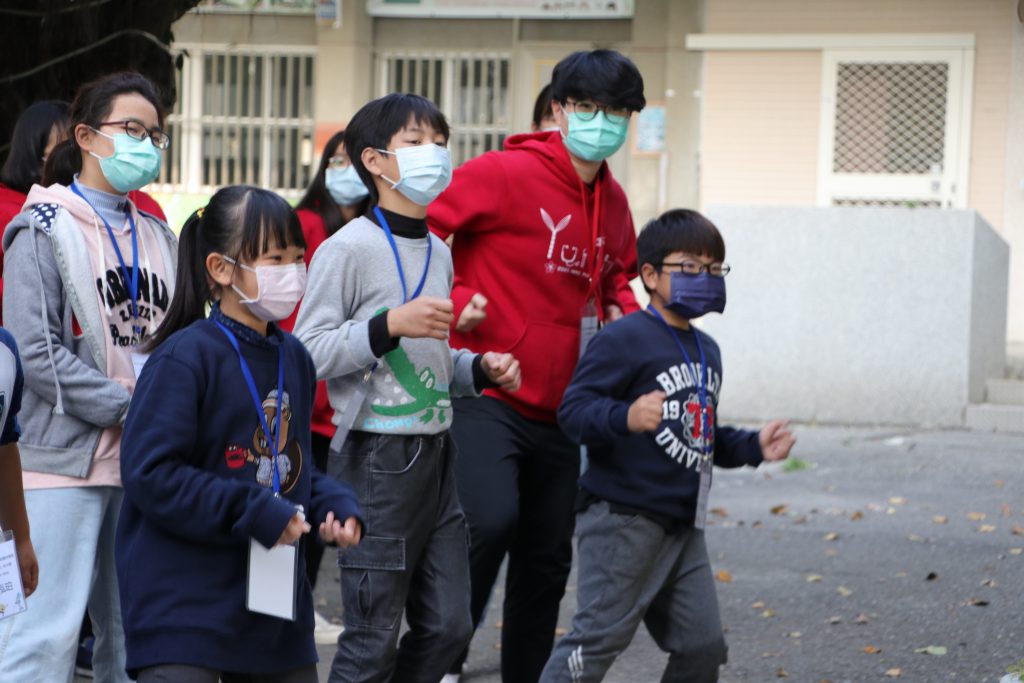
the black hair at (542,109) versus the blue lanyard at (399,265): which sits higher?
the black hair at (542,109)

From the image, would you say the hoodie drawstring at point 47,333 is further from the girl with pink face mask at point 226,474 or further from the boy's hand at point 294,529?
the boy's hand at point 294,529

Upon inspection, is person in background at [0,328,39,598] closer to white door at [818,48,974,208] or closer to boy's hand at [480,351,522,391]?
boy's hand at [480,351,522,391]

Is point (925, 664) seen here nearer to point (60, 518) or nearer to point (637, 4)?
point (60, 518)

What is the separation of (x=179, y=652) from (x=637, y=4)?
13352mm

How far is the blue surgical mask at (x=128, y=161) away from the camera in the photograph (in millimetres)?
4012

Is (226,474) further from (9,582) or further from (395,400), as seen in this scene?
(395,400)

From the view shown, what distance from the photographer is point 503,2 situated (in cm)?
1583

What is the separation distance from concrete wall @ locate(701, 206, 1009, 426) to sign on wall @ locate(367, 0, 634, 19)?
4.38 m

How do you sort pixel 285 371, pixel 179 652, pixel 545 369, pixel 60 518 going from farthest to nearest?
pixel 545 369 < pixel 60 518 < pixel 285 371 < pixel 179 652

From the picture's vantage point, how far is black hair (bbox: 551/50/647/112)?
14.8ft

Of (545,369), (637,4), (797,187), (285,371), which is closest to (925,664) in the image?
(545,369)

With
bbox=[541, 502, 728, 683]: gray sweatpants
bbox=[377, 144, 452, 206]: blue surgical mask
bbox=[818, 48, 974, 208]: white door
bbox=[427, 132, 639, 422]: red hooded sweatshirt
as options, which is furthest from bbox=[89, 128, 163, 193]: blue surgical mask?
bbox=[818, 48, 974, 208]: white door

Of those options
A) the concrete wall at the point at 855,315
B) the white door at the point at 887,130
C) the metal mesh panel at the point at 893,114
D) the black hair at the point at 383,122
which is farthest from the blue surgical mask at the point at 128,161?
the metal mesh panel at the point at 893,114

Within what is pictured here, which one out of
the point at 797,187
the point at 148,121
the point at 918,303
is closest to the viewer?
the point at 148,121
